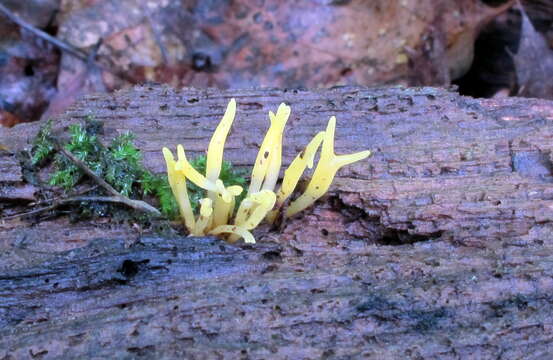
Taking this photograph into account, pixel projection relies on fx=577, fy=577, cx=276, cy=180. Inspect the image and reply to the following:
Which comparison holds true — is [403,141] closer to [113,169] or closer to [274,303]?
[274,303]

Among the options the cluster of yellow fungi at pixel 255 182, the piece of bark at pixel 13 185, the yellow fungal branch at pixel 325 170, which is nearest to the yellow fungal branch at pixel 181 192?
the cluster of yellow fungi at pixel 255 182

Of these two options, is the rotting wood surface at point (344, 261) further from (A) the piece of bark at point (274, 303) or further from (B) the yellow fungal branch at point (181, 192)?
(B) the yellow fungal branch at point (181, 192)

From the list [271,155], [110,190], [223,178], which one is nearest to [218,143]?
[271,155]

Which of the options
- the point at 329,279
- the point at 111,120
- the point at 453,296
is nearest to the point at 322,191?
the point at 329,279

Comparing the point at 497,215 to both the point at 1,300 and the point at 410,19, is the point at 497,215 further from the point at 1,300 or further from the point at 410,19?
the point at 410,19

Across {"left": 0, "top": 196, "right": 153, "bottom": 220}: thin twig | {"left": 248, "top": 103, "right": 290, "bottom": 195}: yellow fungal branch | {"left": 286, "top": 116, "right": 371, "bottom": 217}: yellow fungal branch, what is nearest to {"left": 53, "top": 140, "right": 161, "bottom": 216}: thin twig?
{"left": 0, "top": 196, "right": 153, "bottom": 220}: thin twig

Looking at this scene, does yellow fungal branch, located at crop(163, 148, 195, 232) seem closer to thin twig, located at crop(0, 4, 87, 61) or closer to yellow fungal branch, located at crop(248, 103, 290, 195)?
yellow fungal branch, located at crop(248, 103, 290, 195)
